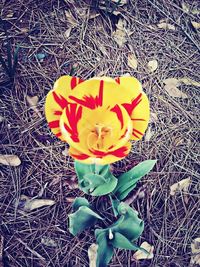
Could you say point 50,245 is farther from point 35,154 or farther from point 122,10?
point 122,10

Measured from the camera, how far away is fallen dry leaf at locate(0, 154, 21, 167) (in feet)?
5.61

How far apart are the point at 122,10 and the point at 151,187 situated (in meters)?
0.95

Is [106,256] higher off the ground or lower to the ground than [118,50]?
lower

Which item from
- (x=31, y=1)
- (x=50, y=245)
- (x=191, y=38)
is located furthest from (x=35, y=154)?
(x=191, y=38)

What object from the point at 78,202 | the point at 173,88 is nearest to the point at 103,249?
the point at 78,202

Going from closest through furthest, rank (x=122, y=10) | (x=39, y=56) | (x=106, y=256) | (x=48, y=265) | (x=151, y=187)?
(x=106, y=256) < (x=48, y=265) < (x=151, y=187) < (x=39, y=56) < (x=122, y=10)

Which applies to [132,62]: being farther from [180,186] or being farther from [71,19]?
[180,186]

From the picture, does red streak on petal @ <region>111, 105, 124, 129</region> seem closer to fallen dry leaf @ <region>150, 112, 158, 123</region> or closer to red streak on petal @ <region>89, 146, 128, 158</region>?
red streak on petal @ <region>89, 146, 128, 158</region>

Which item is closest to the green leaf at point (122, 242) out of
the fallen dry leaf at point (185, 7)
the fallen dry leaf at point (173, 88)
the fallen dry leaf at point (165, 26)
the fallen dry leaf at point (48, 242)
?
the fallen dry leaf at point (48, 242)

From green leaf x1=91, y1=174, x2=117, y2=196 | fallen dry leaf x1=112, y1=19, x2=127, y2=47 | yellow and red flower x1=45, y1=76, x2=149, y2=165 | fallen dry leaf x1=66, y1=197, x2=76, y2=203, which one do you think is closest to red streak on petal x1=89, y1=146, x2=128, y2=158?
yellow and red flower x1=45, y1=76, x2=149, y2=165

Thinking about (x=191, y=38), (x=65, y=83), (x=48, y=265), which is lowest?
(x=48, y=265)

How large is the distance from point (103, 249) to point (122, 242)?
0.26 feet

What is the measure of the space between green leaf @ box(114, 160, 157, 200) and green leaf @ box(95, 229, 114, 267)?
16cm

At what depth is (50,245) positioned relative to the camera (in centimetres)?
162
